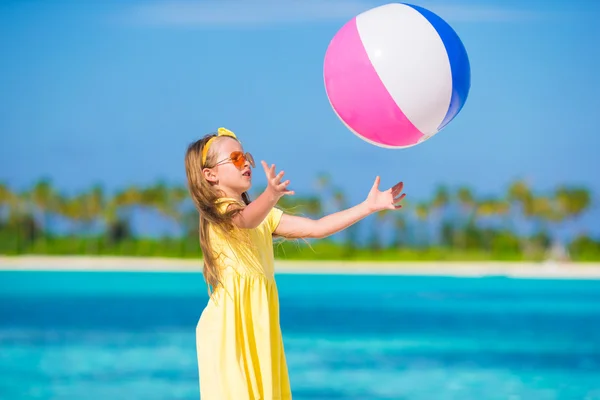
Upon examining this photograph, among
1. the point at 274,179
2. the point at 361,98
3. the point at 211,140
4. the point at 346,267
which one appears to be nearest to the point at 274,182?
the point at 274,179

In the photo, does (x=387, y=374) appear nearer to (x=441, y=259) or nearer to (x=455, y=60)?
(x=455, y=60)

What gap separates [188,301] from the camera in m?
16.8

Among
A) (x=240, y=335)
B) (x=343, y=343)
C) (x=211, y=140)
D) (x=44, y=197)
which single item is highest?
(x=44, y=197)

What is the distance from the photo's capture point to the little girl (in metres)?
2.85

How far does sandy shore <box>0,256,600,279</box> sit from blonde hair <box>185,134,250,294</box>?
25.7 m

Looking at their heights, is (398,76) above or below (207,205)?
above

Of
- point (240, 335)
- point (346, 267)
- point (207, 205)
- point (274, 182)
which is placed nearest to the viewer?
point (274, 182)

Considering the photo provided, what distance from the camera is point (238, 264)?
2904mm

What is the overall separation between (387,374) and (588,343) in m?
3.87

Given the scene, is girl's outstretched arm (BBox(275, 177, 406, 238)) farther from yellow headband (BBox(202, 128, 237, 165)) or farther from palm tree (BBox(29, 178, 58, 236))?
palm tree (BBox(29, 178, 58, 236))

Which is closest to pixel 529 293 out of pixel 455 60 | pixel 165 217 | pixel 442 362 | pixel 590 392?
pixel 442 362

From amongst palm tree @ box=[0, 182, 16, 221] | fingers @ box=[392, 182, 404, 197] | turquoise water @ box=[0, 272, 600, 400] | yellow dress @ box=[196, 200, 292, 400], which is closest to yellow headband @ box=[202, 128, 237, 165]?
yellow dress @ box=[196, 200, 292, 400]

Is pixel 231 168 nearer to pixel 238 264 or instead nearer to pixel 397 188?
pixel 238 264

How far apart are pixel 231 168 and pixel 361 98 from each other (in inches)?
19.9
